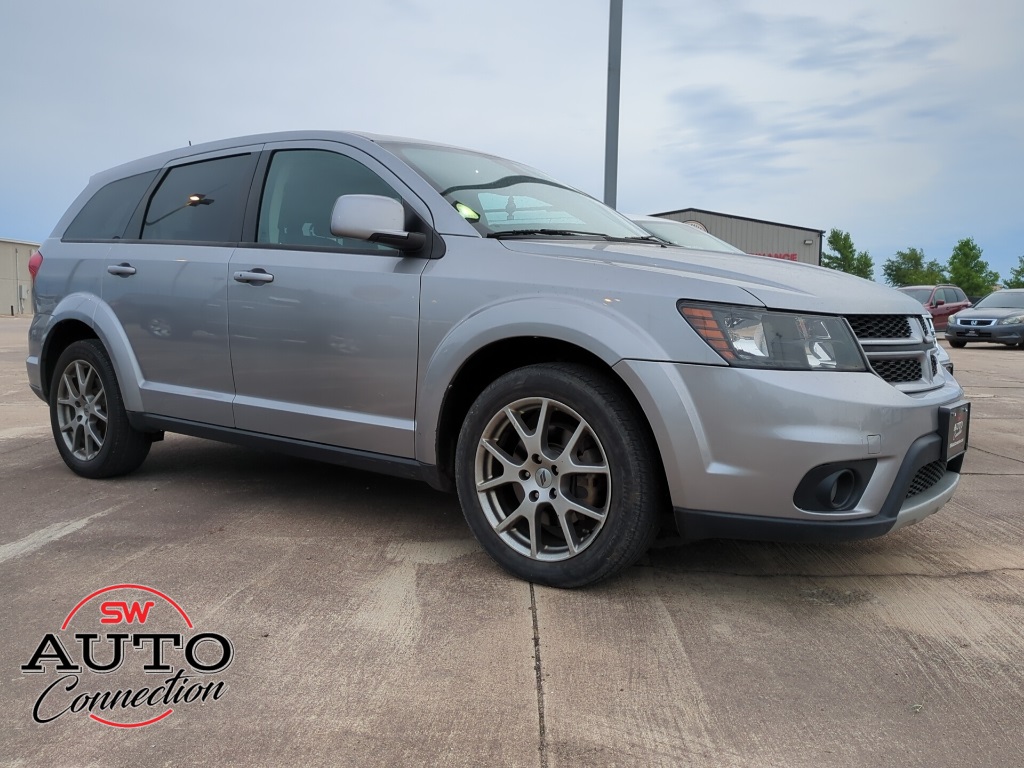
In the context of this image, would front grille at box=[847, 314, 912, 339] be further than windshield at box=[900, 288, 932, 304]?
No

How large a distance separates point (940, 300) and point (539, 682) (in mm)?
24987

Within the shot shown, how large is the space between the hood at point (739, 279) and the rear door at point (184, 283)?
5.37 feet

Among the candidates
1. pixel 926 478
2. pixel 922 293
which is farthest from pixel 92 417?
pixel 922 293

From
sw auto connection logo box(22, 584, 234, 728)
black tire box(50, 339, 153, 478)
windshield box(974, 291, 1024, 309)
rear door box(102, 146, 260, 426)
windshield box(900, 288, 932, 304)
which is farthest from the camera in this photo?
windshield box(900, 288, 932, 304)

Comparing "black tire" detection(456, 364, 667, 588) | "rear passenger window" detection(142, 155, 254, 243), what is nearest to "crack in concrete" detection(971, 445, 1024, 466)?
"black tire" detection(456, 364, 667, 588)

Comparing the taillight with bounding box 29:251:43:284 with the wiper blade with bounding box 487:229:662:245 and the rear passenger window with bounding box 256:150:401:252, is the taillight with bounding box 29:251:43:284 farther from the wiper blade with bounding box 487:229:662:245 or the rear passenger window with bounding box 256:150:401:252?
the wiper blade with bounding box 487:229:662:245

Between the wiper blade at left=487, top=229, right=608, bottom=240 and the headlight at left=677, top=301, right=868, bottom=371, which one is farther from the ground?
the wiper blade at left=487, top=229, right=608, bottom=240

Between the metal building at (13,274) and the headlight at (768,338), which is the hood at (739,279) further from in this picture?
the metal building at (13,274)

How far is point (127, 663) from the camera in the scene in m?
2.56

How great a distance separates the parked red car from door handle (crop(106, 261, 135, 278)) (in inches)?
889

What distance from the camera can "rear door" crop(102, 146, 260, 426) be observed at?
4.15 metres

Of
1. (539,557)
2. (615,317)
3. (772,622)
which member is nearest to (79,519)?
(539,557)

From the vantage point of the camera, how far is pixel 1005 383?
1124cm

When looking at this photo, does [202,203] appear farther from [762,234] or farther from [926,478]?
[762,234]
